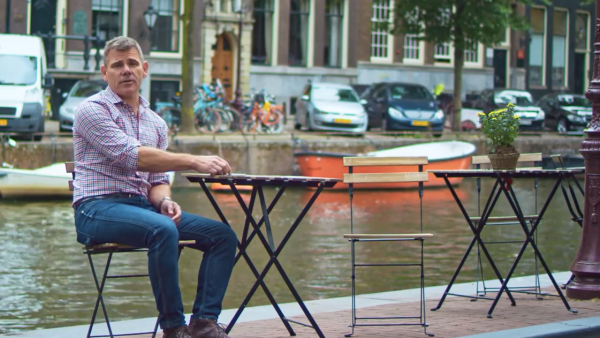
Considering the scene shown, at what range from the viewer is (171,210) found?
5.20 metres

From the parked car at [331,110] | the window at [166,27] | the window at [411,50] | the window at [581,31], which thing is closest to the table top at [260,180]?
the parked car at [331,110]

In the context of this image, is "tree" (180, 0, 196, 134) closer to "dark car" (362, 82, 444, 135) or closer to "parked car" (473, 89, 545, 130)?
"dark car" (362, 82, 444, 135)

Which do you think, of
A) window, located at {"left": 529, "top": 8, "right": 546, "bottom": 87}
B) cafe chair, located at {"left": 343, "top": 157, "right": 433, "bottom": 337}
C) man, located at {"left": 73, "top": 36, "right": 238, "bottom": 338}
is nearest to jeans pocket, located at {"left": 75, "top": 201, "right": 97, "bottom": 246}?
man, located at {"left": 73, "top": 36, "right": 238, "bottom": 338}

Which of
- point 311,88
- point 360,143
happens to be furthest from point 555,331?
point 311,88

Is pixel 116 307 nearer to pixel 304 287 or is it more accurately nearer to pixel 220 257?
pixel 304 287

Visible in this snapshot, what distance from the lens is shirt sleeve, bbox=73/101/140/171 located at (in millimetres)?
5078

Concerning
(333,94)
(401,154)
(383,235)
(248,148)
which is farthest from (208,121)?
(383,235)

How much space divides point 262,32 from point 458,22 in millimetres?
8481

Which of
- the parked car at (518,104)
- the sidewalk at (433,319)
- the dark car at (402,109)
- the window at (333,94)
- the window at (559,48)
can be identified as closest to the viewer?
the sidewalk at (433,319)

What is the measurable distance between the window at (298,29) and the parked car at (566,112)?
8.38 metres

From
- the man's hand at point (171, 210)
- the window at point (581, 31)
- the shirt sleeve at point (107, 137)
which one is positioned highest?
the window at point (581, 31)

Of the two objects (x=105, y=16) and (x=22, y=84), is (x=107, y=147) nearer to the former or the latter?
(x=22, y=84)

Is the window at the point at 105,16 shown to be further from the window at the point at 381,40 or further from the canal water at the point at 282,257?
the canal water at the point at 282,257

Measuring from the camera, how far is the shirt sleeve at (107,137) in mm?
5078
